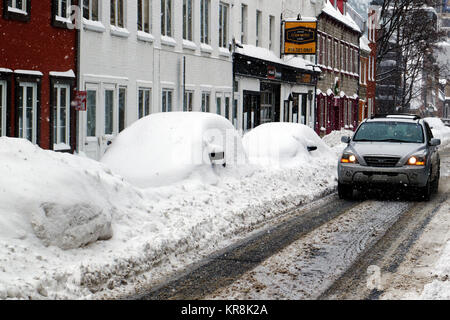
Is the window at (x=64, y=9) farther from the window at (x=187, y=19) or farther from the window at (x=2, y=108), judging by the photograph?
the window at (x=187, y=19)

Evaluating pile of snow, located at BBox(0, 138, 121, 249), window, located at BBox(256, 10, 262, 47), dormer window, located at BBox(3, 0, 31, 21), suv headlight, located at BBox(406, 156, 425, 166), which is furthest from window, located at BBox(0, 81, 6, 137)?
window, located at BBox(256, 10, 262, 47)

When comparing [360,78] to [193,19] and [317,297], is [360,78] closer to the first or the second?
[193,19]

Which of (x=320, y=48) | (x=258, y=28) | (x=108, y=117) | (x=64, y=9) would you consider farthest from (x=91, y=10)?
(x=320, y=48)

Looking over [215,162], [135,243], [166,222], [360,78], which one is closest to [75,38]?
[215,162]

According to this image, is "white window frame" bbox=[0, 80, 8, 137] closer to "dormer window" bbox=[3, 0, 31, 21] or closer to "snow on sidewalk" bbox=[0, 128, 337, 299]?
"dormer window" bbox=[3, 0, 31, 21]

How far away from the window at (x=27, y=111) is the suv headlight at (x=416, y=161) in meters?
8.17

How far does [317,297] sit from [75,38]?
542 inches

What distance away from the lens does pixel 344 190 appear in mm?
16031

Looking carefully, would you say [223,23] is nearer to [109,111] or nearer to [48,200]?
[109,111]

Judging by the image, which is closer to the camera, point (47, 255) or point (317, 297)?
point (317, 297)

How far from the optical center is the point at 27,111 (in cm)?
1788

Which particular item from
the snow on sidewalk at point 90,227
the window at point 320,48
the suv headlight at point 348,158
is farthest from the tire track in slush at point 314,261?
the window at point 320,48

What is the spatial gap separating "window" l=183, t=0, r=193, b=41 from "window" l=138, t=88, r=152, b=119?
3.68 meters

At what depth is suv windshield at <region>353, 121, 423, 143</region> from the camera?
16531 mm
